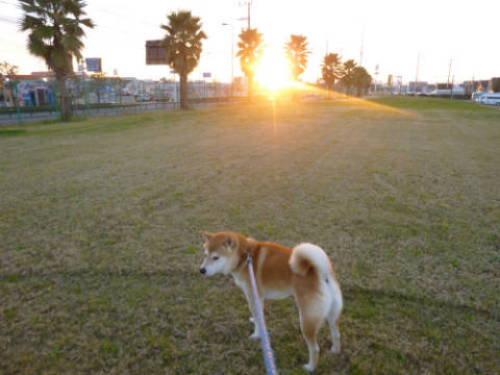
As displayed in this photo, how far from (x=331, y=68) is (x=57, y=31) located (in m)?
60.6

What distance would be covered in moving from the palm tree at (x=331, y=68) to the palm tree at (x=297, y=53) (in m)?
15.8

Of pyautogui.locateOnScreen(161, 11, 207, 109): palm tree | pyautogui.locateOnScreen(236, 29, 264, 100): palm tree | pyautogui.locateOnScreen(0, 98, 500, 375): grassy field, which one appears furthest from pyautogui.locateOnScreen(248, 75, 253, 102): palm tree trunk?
pyautogui.locateOnScreen(0, 98, 500, 375): grassy field

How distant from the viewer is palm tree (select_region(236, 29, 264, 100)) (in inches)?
1713

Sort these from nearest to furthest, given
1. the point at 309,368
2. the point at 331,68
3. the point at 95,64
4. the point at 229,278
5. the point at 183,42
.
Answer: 1. the point at 309,368
2. the point at 229,278
3. the point at 183,42
4. the point at 95,64
5. the point at 331,68

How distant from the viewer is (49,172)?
8.80 metres

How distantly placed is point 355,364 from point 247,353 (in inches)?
34.6

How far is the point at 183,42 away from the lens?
104 ft

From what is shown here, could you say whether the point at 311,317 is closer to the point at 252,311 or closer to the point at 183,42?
the point at 252,311

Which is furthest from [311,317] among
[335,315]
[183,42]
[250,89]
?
[250,89]

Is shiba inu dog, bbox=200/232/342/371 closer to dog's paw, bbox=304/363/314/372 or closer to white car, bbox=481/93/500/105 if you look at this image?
dog's paw, bbox=304/363/314/372

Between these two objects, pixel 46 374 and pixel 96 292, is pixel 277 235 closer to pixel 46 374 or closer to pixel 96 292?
pixel 96 292

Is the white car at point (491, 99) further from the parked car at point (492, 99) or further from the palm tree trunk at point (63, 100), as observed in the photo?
the palm tree trunk at point (63, 100)

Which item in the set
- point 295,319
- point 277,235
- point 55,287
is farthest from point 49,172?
point 295,319

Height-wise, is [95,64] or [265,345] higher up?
[95,64]
